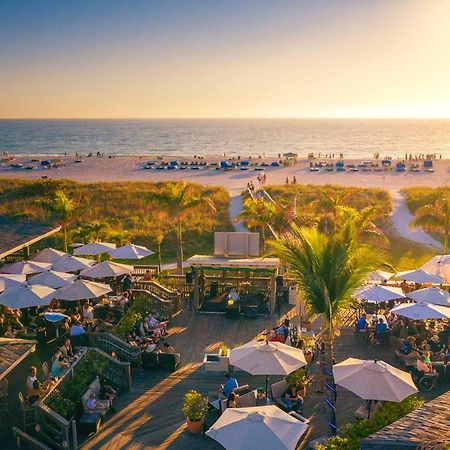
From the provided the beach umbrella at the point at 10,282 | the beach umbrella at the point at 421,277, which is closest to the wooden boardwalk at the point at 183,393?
the beach umbrella at the point at 421,277

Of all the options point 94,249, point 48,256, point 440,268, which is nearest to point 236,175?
point 94,249

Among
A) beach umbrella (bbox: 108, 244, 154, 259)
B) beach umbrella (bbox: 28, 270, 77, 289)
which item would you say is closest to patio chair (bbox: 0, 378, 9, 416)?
beach umbrella (bbox: 28, 270, 77, 289)

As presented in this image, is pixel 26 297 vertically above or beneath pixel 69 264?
above

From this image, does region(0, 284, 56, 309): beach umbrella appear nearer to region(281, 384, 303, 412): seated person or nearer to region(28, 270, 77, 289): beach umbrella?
region(28, 270, 77, 289): beach umbrella

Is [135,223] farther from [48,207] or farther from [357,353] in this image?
[357,353]

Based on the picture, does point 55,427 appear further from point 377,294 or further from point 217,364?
point 377,294

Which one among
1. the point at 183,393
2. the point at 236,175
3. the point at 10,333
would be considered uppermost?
the point at 10,333

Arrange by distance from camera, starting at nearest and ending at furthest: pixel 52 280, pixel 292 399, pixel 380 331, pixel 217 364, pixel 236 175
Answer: pixel 292 399 < pixel 217 364 < pixel 380 331 < pixel 52 280 < pixel 236 175

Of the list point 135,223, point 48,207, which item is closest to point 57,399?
point 48,207

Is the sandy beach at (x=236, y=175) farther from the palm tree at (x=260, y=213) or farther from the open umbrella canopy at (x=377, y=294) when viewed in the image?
the open umbrella canopy at (x=377, y=294)
